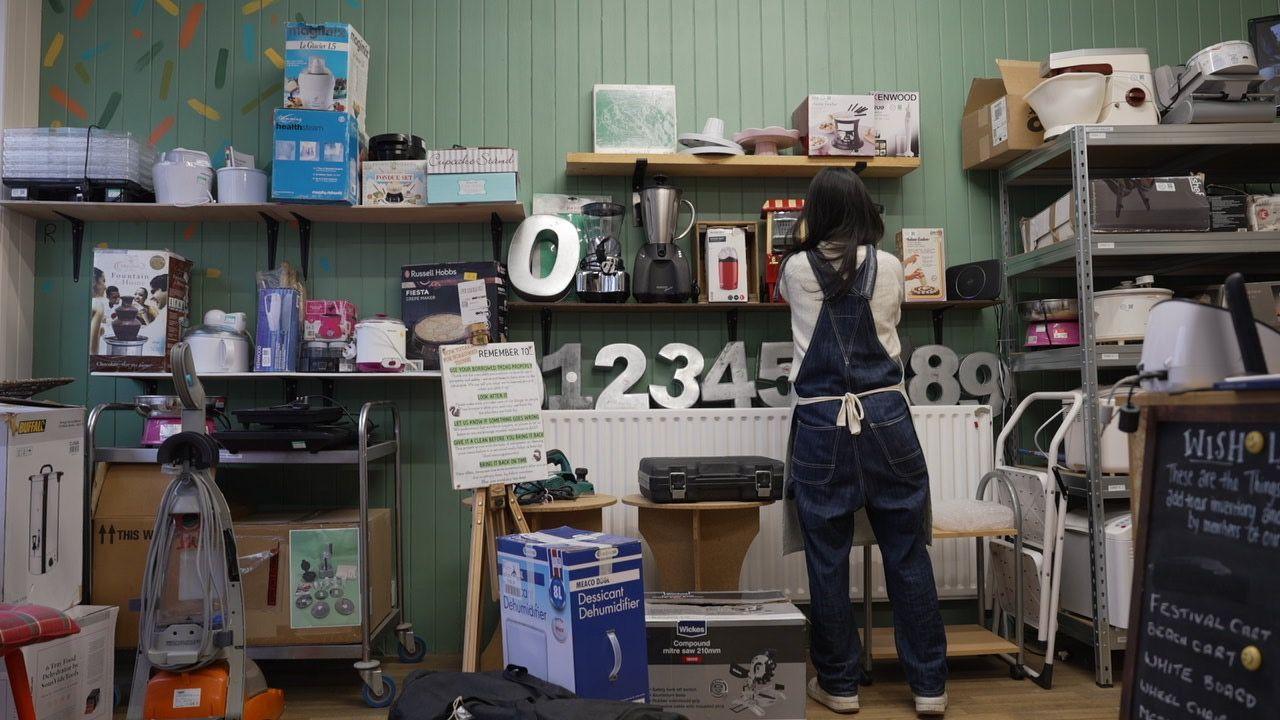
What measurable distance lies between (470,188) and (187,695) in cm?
201

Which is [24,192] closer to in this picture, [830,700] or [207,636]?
[207,636]

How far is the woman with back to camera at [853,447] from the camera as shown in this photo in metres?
2.74

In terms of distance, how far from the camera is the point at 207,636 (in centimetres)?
250

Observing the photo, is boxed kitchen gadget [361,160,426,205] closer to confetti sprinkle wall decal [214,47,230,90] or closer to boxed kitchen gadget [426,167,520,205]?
boxed kitchen gadget [426,167,520,205]

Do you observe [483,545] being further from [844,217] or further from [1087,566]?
[1087,566]

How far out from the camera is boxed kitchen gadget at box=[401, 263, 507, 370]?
3.40 meters

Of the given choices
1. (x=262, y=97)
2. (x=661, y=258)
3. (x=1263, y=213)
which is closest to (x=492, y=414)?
(x=661, y=258)

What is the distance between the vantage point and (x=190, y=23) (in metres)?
3.71

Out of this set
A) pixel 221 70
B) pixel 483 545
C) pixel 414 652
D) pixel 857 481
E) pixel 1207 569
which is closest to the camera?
pixel 1207 569

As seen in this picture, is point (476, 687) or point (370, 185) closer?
point (476, 687)

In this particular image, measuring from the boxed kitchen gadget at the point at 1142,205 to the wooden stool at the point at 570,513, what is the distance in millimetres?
2193

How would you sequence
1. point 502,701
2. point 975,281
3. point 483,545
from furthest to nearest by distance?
point 975,281 < point 483,545 < point 502,701

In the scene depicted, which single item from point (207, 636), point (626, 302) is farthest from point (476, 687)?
point (626, 302)

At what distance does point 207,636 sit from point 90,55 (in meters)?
2.70
